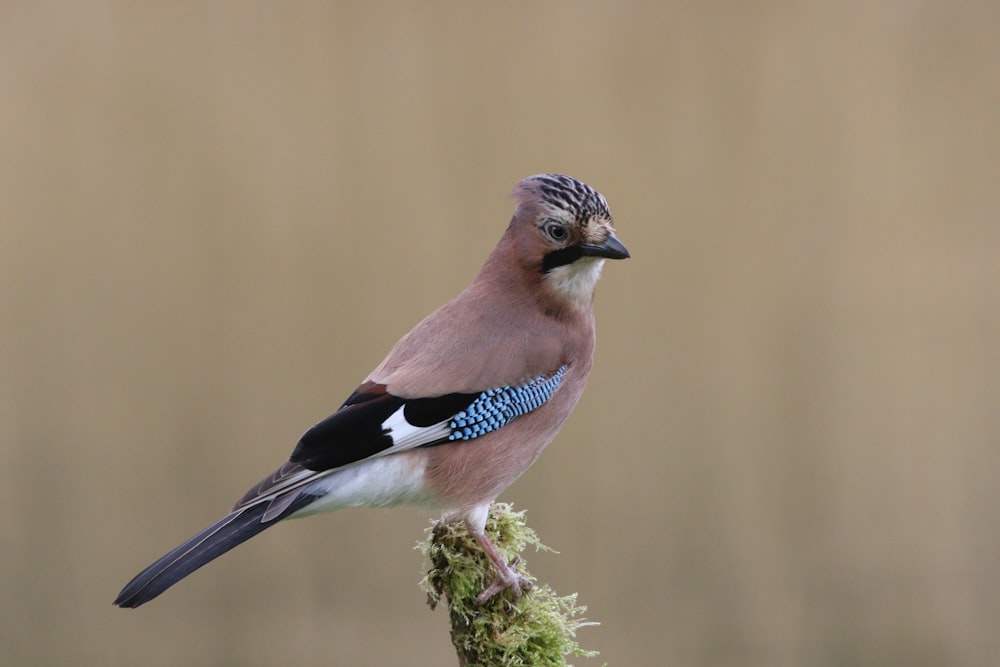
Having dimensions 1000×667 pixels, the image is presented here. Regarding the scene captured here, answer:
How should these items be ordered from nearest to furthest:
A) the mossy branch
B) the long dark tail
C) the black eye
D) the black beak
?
the long dark tail, the mossy branch, the black beak, the black eye

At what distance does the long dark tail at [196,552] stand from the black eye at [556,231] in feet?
3.12

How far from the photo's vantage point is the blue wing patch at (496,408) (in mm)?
2756

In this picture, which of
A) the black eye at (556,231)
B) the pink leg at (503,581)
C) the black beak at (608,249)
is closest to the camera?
the pink leg at (503,581)

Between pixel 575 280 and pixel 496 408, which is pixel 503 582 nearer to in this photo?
pixel 496 408

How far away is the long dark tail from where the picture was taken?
216 centimetres

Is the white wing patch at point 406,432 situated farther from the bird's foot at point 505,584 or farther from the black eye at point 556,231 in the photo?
the black eye at point 556,231

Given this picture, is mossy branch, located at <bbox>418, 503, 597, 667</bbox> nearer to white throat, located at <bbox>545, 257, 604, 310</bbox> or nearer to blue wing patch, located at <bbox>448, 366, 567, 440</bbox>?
blue wing patch, located at <bbox>448, 366, 567, 440</bbox>

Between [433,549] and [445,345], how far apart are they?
1.80 ft

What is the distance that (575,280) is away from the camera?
2.98 metres

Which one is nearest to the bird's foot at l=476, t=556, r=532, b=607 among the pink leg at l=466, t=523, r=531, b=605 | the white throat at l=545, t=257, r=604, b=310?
the pink leg at l=466, t=523, r=531, b=605

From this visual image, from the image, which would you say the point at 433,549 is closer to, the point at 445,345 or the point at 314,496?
the point at 314,496

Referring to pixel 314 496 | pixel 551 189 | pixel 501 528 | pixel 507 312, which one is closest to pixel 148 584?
pixel 314 496

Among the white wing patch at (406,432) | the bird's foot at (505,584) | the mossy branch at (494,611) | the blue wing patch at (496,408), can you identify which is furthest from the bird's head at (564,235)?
the bird's foot at (505,584)

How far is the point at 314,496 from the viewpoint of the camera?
257cm
